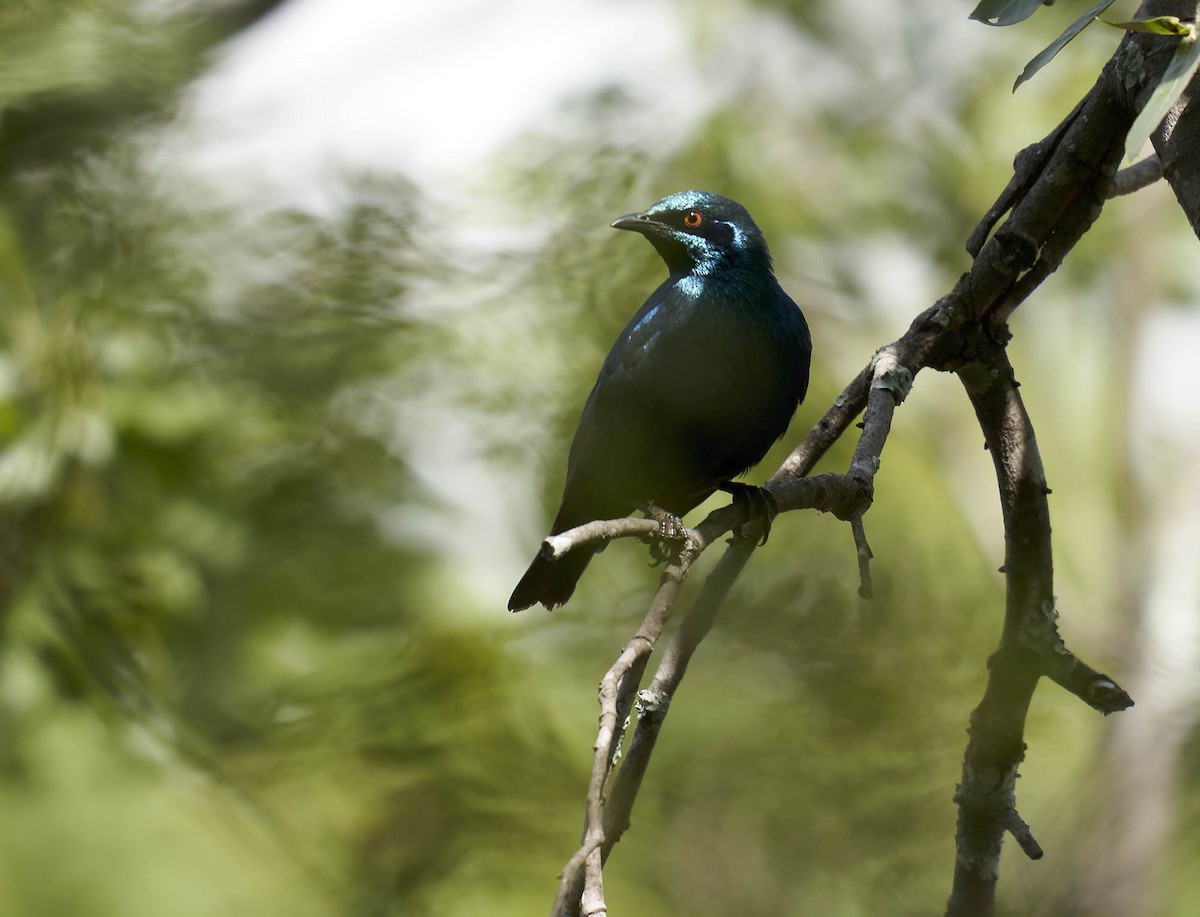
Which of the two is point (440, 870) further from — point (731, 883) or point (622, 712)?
point (622, 712)

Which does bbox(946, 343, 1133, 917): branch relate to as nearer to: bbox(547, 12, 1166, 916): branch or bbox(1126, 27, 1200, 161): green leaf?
bbox(547, 12, 1166, 916): branch

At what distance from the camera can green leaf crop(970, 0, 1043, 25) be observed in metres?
2.21

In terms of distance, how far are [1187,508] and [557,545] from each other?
6.29 m

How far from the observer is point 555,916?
141 cm

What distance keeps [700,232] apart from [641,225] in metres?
0.23

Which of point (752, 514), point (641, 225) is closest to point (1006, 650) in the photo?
point (752, 514)

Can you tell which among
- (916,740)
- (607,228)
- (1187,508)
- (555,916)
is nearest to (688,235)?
(607,228)

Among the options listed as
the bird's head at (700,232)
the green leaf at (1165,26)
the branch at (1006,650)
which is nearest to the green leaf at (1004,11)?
the green leaf at (1165,26)

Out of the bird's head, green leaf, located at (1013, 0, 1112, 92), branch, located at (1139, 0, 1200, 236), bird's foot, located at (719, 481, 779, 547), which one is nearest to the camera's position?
green leaf, located at (1013, 0, 1112, 92)

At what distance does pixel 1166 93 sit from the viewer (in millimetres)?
1608

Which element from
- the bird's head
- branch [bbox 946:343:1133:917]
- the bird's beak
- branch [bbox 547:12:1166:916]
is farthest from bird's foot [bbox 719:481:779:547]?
the bird's beak

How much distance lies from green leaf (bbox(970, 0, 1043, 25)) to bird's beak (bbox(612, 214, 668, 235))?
1984 millimetres

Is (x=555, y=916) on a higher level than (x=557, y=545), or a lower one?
lower

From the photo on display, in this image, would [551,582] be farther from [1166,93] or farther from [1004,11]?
[1166,93]
